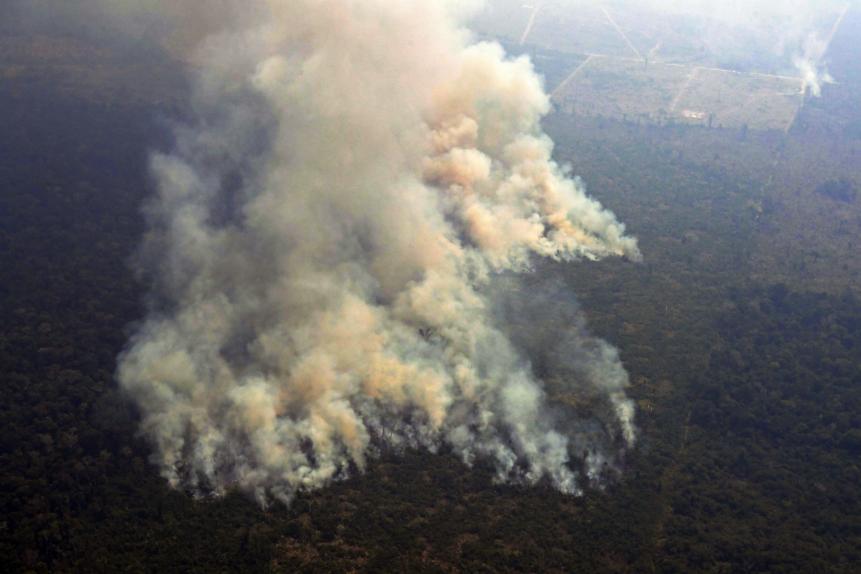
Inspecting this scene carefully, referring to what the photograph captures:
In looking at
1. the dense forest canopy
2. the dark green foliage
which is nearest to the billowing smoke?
the dense forest canopy

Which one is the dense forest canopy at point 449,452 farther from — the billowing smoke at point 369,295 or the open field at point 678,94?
the open field at point 678,94

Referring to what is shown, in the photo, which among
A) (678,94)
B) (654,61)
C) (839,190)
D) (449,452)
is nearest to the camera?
(449,452)

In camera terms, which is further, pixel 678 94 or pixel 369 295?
pixel 678 94

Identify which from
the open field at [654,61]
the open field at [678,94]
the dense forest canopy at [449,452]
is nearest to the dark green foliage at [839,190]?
the dense forest canopy at [449,452]

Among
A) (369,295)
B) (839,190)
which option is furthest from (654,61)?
(369,295)

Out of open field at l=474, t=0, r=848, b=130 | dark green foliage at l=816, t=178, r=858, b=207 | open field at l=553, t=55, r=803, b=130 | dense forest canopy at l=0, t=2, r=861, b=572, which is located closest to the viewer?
dense forest canopy at l=0, t=2, r=861, b=572

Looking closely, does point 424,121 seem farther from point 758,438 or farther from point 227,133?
point 758,438

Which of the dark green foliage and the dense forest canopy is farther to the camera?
the dark green foliage

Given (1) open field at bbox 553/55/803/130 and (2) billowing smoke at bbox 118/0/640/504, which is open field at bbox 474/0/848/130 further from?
(2) billowing smoke at bbox 118/0/640/504

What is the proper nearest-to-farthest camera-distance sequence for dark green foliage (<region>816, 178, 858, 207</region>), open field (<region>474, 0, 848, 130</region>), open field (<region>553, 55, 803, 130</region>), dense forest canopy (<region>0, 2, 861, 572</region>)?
dense forest canopy (<region>0, 2, 861, 572</region>) → dark green foliage (<region>816, 178, 858, 207</region>) → open field (<region>553, 55, 803, 130</region>) → open field (<region>474, 0, 848, 130</region>)

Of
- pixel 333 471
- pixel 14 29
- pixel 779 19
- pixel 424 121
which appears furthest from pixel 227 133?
pixel 779 19

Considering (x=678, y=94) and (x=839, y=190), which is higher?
(x=678, y=94)

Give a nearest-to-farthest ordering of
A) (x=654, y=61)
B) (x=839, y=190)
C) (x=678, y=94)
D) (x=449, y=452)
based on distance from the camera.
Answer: (x=449, y=452), (x=839, y=190), (x=678, y=94), (x=654, y=61)

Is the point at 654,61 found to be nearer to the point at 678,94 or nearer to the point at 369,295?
the point at 678,94
